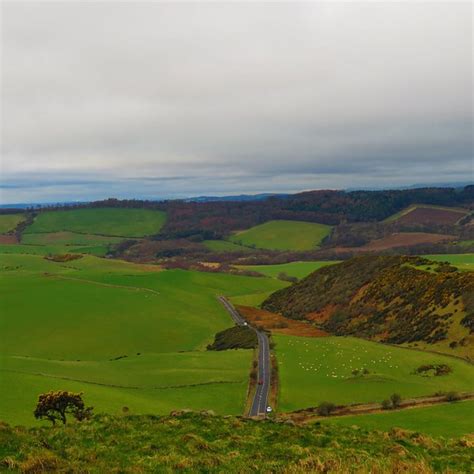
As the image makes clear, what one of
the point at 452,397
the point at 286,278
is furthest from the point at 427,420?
the point at 286,278

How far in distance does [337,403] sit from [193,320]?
62.8 metres

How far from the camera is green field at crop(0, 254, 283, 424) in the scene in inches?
1949

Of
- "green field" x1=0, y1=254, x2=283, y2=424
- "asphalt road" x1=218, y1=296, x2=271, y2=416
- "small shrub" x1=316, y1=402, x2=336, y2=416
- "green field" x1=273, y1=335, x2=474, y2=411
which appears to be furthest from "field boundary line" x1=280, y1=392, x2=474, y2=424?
"green field" x1=0, y1=254, x2=283, y2=424

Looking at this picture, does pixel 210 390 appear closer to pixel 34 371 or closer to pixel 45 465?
pixel 34 371

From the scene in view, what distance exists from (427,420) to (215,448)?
1039 inches

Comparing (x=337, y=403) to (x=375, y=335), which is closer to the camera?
(x=337, y=403)

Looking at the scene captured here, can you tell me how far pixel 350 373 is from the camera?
6266cm

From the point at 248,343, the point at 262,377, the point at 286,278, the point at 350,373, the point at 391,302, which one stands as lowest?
the point at 286,278

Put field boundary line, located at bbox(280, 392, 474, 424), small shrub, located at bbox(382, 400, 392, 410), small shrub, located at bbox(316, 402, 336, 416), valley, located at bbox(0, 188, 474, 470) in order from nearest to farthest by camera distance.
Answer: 1. field boundary line, located at bbox(280, 392, 474, 424)
2. small shrub, located at bbox(316, 402, 336, 416)
3. valley, located at bbox(0, 188, 474, 470)
4. small shrub, located at bbox(382, 400, 392, 410)

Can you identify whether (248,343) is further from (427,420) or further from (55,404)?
(55,404)

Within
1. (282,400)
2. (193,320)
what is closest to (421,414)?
(282,400)

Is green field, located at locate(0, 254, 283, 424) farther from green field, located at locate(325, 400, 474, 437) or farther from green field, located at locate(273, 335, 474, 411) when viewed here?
green field, located at locate(325, 400, 474, 437)

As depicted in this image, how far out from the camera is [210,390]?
55.5 meters

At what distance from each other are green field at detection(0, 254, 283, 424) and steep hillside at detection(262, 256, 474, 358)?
909 inches
